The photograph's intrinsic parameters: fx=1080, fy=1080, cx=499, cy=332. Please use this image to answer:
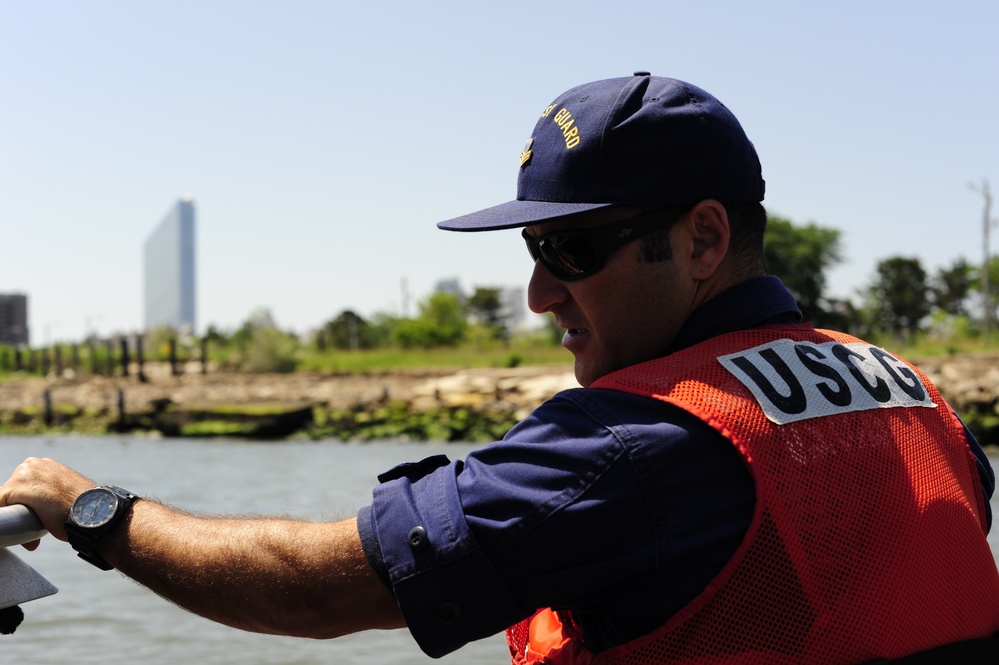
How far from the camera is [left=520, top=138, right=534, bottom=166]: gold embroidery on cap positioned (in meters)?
1.73

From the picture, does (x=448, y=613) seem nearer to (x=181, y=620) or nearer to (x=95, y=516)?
(x=95, y=516)

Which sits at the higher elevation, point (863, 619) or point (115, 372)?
point (863, 619)

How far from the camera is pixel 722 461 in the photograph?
1.39 metres

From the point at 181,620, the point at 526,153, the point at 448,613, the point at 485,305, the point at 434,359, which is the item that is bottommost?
the point at 485,305

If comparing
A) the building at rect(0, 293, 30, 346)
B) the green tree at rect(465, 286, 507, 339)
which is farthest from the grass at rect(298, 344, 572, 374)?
the building at rect(0, 293, 30, 346)

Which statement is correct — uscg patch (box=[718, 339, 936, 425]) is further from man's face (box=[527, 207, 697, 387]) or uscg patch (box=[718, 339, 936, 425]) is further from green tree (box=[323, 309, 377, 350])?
green tree (box=[323, 309, 377, 350])

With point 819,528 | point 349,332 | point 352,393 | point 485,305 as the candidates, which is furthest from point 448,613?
point 485,305

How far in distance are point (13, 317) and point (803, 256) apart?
84421 mm

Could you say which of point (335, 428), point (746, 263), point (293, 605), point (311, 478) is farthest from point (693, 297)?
point (335, 428)

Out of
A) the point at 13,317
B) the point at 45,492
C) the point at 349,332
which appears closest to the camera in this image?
the point at 45,492

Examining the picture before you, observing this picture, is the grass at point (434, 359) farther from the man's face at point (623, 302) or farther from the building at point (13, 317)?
the building at point (13, 317)

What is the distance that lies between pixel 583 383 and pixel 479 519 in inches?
19.2

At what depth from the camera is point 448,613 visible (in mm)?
1408

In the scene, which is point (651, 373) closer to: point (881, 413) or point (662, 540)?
point (662, 540)
